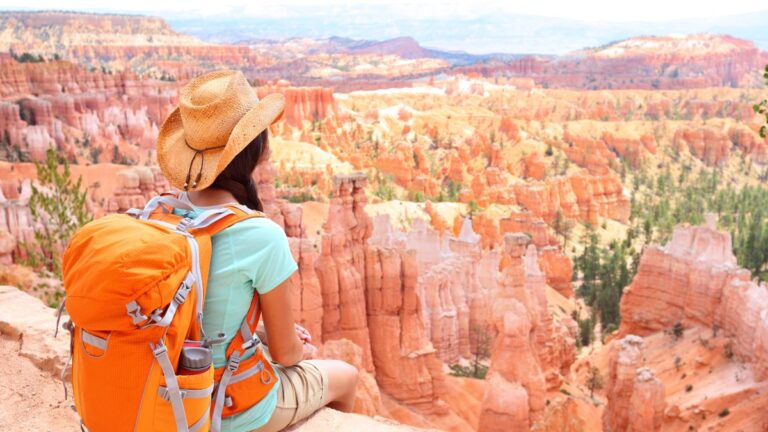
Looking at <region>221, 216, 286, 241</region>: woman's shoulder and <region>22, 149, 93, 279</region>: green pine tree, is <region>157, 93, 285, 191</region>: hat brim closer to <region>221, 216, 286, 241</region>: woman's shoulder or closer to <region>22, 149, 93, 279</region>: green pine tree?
<region>221, 216, 286, 241</region>: woman's shoulder

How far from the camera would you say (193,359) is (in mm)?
1971

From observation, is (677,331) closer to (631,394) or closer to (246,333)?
(631,394)

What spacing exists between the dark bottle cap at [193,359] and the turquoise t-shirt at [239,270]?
13cm

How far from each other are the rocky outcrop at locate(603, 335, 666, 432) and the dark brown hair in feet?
30.0

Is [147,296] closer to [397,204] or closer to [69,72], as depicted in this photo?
[397,204]

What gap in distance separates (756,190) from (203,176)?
46874mm

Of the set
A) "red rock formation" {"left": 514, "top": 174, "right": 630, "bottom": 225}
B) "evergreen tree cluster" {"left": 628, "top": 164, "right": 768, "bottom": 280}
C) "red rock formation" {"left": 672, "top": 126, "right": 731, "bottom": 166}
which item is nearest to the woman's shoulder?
"evergreen tree cluster" {"left": 628, "top": 164, "right": 768, "bottom": 280}

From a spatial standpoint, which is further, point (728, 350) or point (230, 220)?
point (728, 350)

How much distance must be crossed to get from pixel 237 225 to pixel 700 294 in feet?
50.4

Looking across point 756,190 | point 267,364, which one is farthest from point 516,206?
point 267,364

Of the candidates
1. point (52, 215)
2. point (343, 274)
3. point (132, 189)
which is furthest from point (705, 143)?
point (52, 215)

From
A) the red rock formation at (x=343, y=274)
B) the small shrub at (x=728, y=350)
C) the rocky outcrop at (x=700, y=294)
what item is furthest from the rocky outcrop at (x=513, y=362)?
the small shrub at (x=728, y=350)

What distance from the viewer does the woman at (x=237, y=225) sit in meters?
2.05

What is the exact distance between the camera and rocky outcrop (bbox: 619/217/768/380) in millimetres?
12672
